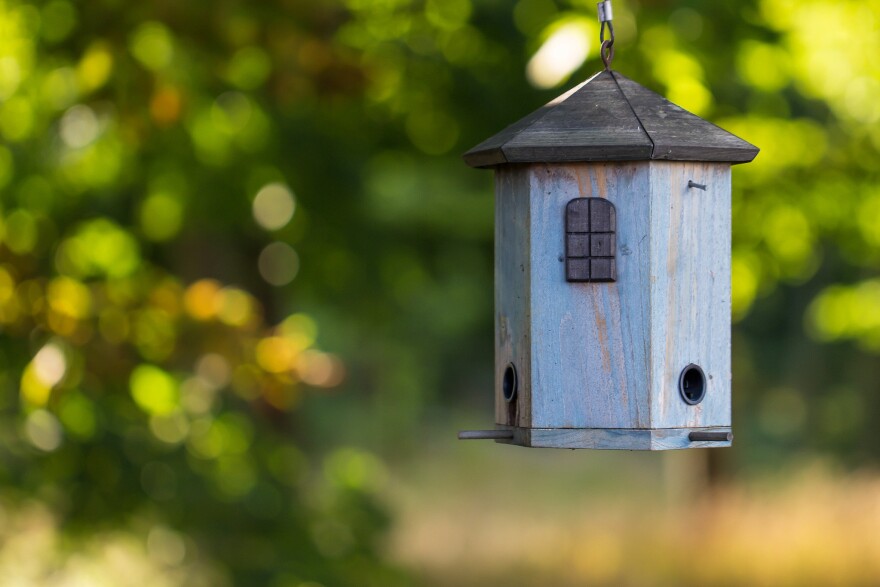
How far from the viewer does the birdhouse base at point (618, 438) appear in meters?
3.16

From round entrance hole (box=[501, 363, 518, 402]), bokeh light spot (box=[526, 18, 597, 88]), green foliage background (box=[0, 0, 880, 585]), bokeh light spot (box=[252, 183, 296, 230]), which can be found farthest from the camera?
bokeh light spot (box=[252, 183, 296, 230])

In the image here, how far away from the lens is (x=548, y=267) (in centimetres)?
323

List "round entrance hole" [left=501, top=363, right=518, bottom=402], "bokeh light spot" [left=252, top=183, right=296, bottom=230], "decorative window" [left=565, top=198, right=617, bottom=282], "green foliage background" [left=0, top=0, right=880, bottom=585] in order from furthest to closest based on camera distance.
A: "bokeh light spot" [left=252, top=183, right=296, bottom=230], "green foliage background" [left=0, top=0, right=880, bottom=585], "round entrance hole" [left=501, top=363, right=518, bottom=402], "decorative window" [left=565, top=198, right=617, bottom=282]

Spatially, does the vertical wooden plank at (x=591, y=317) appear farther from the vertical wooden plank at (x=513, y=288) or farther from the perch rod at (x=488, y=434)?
the perch rod at (x=488, y=434)

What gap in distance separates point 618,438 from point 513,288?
0.48 metres

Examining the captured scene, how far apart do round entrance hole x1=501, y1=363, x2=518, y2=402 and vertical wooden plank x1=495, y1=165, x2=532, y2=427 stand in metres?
0.02

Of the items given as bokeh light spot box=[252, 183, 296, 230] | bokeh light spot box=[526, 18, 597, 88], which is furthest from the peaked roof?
bokeh light spot box=[252, 183, 296, 230]

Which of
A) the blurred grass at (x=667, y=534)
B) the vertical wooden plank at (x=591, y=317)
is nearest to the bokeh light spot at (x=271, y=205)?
the blurred grass at (x=667, y=534)

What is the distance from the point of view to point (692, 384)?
333 cm

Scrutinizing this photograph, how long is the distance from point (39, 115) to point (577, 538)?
624cm

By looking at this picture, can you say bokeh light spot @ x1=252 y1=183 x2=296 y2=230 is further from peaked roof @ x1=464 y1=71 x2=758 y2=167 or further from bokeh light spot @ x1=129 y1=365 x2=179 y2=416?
peaked roof @ x1=464 y1=71 x2=758 y2=167

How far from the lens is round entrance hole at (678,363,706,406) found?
3262 mm

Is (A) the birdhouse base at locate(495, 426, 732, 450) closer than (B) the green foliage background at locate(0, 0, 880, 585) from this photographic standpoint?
Yes

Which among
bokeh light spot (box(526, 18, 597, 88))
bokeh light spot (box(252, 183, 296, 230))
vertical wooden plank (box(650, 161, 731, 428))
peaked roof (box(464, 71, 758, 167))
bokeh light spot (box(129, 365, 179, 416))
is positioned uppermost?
bokeh light spot (box(526, 18, 597, 88))
